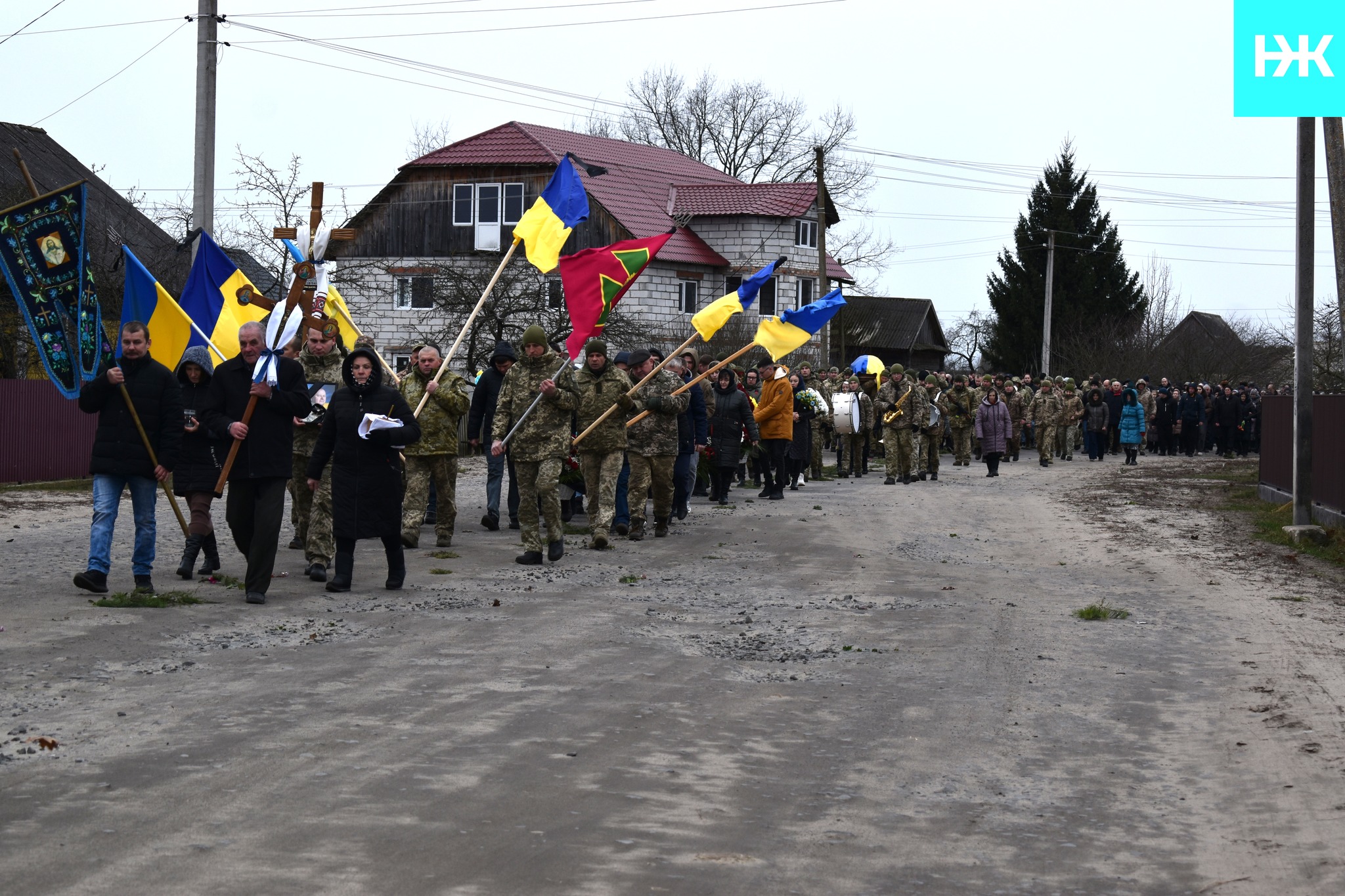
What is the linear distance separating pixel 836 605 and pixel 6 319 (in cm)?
2012

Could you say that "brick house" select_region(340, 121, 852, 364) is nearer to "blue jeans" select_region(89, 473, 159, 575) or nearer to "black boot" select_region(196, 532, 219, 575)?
"black boot" select_region(196, 532, 219, 575)

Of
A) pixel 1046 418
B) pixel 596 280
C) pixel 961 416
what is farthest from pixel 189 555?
pixel 1046 418

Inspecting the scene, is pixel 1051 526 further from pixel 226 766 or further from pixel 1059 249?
pixel 1059 249

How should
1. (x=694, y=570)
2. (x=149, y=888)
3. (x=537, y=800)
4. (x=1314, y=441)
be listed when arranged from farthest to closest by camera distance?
(x=1314, y=441) → (x=694, y=570) → (x=537, y=800) → (x=149, y=888)

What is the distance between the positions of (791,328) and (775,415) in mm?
2488

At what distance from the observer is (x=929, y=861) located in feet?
16.7

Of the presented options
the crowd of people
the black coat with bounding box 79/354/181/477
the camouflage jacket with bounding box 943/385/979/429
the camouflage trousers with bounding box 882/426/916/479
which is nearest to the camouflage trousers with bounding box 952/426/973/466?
the camouflage jacket with bounding box 943/385/979/429

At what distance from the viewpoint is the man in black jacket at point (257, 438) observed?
10.3 m

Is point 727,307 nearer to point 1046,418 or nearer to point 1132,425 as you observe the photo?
point 1046,418

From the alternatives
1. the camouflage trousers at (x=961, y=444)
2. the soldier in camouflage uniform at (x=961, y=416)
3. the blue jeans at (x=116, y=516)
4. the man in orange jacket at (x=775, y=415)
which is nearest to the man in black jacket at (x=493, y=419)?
the blue jeans at (x=116, y=516)

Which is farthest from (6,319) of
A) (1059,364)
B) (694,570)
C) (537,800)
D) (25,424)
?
(1059,364)

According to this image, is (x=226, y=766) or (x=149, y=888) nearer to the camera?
(x=149, y=888)

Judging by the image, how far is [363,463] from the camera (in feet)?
35.3

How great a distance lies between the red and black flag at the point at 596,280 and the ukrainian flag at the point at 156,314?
3565mm
